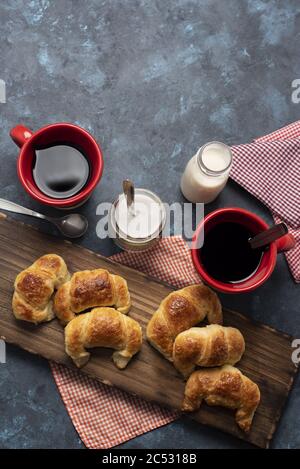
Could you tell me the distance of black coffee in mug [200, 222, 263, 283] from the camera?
1.66 metres

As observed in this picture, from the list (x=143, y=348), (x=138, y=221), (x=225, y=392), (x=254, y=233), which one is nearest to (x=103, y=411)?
(x=143, y=348)

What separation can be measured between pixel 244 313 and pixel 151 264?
0.34m

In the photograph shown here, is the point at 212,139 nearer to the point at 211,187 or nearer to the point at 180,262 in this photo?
the point at 211,187

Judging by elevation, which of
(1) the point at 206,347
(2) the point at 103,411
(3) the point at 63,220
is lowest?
(2) the point at 103,411

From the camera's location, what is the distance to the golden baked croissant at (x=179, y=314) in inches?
65.9

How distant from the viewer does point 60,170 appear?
1.69 meters

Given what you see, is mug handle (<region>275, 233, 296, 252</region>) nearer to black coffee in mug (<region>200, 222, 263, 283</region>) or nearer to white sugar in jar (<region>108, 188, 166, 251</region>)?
black coffee in mug (<region>200, 222, 263, 283</region>)

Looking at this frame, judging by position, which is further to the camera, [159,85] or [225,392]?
[159,85]

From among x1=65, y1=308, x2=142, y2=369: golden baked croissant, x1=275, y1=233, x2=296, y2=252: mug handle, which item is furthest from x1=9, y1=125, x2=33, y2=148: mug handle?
x1=275, y1=233, x2=296, y2=252: mug handle

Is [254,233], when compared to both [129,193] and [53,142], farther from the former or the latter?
[53,142]

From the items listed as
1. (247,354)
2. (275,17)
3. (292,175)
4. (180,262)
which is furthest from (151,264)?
(275,17)

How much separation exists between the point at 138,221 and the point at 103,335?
1.18ft

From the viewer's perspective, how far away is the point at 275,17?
190 cm

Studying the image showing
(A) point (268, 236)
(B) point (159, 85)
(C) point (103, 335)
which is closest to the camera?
(A) point (268, 236)
